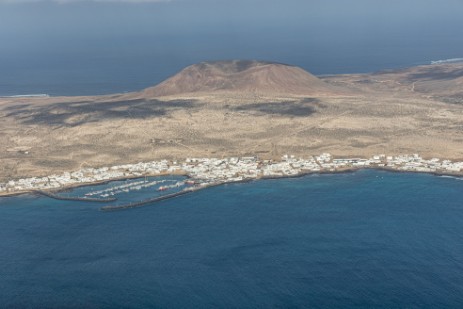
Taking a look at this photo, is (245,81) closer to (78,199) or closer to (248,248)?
(78,199)

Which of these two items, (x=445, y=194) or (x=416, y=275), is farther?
(x=445, y=194)

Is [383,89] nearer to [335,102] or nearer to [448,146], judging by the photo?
[335,102]

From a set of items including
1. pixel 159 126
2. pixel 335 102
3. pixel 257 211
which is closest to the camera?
pixel 257 211

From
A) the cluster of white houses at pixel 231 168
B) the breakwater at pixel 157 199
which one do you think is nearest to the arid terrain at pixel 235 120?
the cluster of white houses at pixel 231 168

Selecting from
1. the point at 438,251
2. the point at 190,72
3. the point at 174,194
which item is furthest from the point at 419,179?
the point at 190,72

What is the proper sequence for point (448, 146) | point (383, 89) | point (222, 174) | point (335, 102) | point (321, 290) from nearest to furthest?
point (321, 290) → point (222, 174) → point (448, 146) → point (335, 102) → point (383, 89)

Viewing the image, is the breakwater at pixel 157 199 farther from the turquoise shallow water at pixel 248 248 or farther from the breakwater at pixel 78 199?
the breakwater at pixel 78 199

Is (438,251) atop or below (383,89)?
below

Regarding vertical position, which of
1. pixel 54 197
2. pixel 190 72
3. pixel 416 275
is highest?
pixel 190 72
